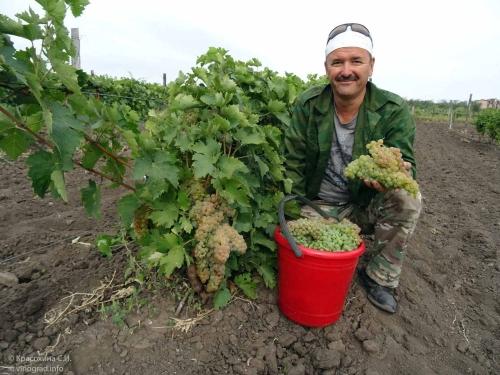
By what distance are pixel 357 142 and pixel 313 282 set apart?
1141 mm

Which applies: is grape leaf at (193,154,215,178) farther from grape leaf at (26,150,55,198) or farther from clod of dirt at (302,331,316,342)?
clod of dirt at (302,331,316,342)

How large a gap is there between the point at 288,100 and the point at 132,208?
186cm

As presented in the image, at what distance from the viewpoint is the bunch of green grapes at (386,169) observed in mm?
2432

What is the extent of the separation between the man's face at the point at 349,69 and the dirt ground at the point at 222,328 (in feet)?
5.10

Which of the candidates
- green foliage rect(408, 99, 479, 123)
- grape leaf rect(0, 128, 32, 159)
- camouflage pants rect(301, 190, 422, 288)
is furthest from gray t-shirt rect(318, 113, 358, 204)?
green foliage rect(408, 99, 479, 123)

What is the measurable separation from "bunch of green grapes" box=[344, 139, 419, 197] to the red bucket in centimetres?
46

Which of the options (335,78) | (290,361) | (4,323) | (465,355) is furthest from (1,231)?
(465,355)

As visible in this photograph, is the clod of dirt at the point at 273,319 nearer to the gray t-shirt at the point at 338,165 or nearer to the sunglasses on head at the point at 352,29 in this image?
the gray t-shirt at the point at 338,165

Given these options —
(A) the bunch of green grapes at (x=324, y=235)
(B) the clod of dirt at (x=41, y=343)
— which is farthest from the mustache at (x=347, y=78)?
(B) the clod of dirt at (x=41, y=343)

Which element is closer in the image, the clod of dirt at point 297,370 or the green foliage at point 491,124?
the clod of dirt at point 297,370

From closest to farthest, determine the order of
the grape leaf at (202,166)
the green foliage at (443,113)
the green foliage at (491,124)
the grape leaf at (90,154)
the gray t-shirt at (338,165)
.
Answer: the grape leaf at (90,154) < the grape leaf at (202,166) < the gray t-shirt at (338,165) < the green foliage at (491,124) < the green foliage at (443,113)

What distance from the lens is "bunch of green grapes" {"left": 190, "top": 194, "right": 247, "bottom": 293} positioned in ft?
7.48

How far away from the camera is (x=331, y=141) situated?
10.2 feet

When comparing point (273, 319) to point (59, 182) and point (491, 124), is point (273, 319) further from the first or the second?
point (491, 124)
